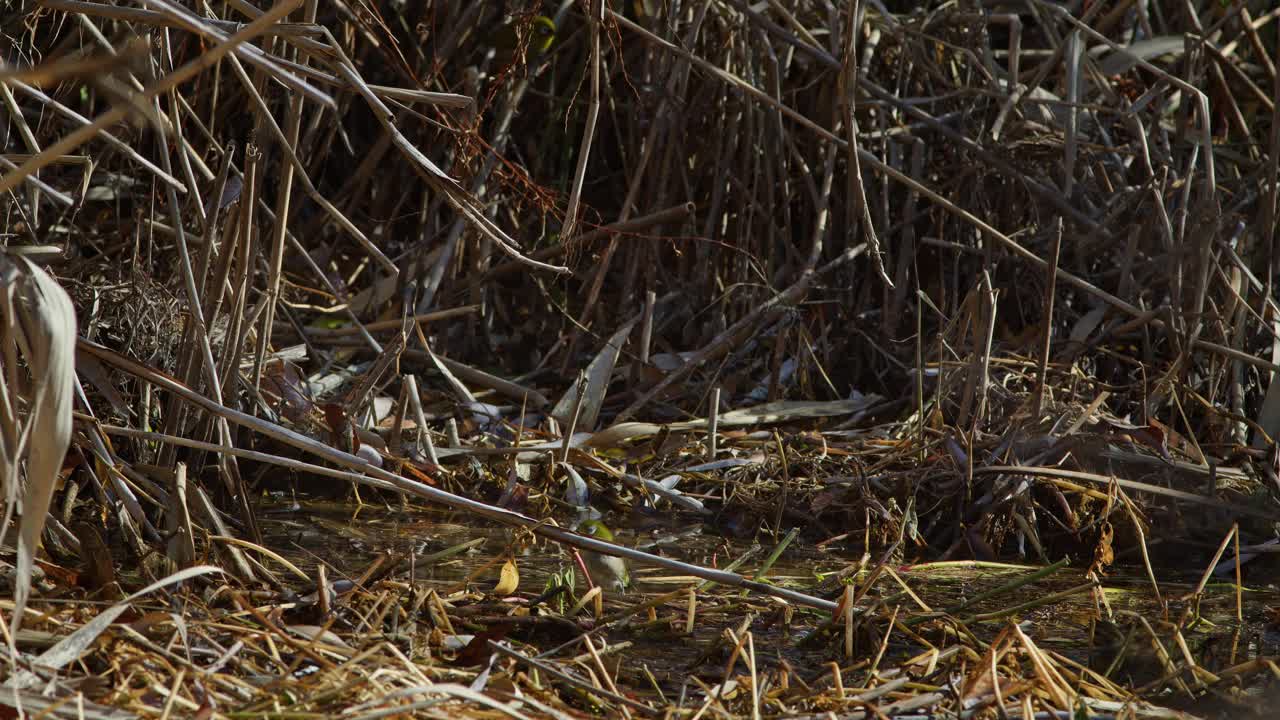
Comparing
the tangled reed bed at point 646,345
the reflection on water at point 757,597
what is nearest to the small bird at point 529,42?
the tangled reed bed at point 646,345

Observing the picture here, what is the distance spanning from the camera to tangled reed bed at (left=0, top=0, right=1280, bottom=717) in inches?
55.8

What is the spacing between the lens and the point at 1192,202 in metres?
3.14

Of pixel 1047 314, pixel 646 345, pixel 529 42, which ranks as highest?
pixel 529 42

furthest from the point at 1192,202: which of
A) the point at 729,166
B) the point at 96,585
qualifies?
the point at 96,585

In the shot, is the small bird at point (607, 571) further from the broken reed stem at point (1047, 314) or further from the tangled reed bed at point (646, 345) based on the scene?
the broken reed stem at point (1047, 314)

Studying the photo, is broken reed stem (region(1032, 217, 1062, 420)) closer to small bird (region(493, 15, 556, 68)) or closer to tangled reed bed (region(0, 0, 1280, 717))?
tangled reed bed (region(0, 0, 1280, 717))

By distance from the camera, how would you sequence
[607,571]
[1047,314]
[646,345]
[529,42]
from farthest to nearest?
[529,42] < [646,345] < [1047,314] < [607,571]

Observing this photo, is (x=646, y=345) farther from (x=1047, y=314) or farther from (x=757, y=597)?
(x=757, y=597)

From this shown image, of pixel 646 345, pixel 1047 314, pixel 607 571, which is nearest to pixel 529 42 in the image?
pixel 646 345

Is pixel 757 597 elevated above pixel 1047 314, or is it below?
below

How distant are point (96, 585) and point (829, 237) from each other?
2.22 metres

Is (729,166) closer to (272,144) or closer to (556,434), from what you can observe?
(556,434)

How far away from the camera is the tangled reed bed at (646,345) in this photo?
1417 millimetres

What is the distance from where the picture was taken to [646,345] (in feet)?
9.44
